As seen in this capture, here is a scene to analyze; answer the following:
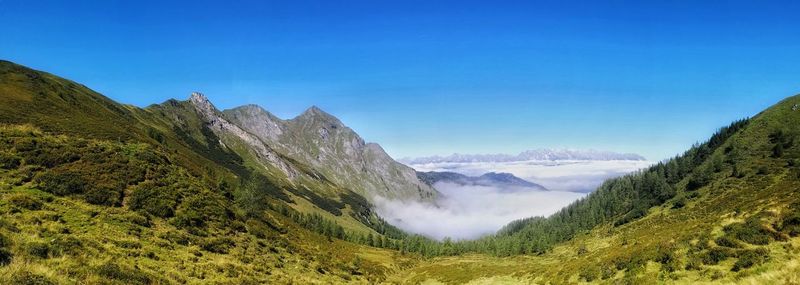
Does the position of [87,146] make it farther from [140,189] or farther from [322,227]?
[322,227]

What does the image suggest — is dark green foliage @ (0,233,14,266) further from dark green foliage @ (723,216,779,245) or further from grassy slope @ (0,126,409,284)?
dark green foliage @ (723,216,779,245)

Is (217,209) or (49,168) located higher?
(49,168)

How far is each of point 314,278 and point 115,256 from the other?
19605mm

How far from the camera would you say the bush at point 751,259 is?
838 inches

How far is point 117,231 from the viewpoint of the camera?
30359mm

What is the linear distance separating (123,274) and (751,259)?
110 feet

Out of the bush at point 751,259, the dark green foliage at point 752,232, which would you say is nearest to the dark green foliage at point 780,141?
the dark green foliage at point 752,232

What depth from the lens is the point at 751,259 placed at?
850 inches

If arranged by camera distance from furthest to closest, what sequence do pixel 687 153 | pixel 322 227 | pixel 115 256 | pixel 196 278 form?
1. pixel 687 153
2. pixel 322 227
3. pixel 196 278
4. pixel 115 256

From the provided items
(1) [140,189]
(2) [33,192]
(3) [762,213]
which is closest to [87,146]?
(1) [140,189]

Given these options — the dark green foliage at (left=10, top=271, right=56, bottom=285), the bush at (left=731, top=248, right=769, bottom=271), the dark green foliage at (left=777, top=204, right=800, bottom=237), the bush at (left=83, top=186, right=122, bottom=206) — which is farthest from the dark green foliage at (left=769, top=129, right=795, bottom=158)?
the bush at (left=83, top=186, right=122, bottom=206)

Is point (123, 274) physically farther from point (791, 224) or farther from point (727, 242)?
point (791, 224)

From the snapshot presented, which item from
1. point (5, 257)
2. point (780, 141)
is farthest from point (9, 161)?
point (780, 141)

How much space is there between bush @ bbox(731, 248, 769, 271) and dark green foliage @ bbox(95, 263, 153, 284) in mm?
32095
